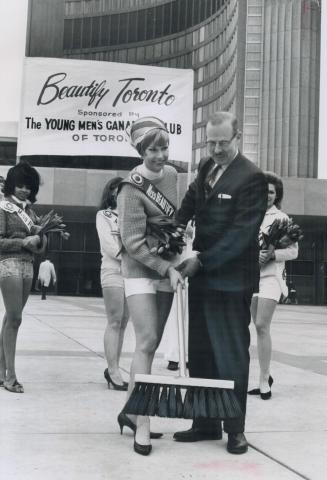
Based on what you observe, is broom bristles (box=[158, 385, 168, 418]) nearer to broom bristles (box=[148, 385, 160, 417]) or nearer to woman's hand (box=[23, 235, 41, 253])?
broom bristles (box=[148, 385, 160, 417])

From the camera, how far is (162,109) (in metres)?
8.21

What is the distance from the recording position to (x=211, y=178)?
4.49 m

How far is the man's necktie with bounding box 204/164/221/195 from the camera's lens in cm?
446

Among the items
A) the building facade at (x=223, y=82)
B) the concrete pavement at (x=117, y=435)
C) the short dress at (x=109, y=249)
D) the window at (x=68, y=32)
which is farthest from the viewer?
the window at (x=68, y=32)

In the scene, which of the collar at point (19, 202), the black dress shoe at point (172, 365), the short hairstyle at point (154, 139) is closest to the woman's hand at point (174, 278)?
the short hairstyle at point (154, 139)

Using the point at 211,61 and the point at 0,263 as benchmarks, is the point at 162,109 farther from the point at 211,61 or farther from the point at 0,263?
the point at 211,61

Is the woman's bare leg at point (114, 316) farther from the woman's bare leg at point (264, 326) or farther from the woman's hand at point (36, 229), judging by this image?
the woman's bare leg at point (264, 326)

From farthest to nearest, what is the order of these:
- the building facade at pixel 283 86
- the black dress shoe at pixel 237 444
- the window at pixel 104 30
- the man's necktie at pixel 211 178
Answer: the window at pixel 104 30, the building facade at pixel 283 86, the man's necktie at pixel 211 178, the black dress shoe at pixel 237 444

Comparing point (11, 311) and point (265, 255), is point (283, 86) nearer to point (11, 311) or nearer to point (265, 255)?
point (265, 255)

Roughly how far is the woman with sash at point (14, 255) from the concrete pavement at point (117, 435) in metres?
0.31

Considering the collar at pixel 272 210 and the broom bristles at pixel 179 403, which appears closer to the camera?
the broom bristles at pixel 179 403

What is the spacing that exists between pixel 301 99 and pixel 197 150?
18.4m

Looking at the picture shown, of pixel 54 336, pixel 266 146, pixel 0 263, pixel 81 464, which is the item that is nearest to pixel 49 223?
pixel 0 263

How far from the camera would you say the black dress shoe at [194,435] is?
171 inches
